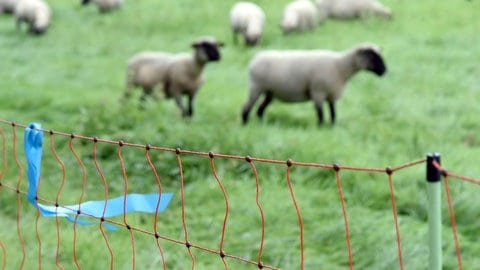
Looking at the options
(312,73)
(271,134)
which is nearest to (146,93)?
(312,73)

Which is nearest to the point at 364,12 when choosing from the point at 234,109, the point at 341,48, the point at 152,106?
the point at 341,48

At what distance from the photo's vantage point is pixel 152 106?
784 cm

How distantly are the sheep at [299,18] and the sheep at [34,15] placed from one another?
427 centimetres

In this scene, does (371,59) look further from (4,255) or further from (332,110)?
(4,255)

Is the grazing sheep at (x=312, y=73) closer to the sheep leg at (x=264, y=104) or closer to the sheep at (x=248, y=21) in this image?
the sheep leg at (x=264, y=104)

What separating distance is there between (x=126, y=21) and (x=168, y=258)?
9.86 metres

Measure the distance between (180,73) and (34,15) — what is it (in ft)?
20.6

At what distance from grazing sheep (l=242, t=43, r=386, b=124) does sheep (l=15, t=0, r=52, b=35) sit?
6603mm

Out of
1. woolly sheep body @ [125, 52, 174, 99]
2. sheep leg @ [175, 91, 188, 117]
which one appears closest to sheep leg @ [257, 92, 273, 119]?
sheep leg @ [175, 91, 188, 117]

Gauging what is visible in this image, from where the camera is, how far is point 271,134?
6828mm

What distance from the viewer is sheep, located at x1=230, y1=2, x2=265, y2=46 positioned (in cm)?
1188

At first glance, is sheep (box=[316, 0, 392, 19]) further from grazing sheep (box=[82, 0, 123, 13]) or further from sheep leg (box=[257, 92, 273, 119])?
sheep leg (box=[257, 92, 273, 119])

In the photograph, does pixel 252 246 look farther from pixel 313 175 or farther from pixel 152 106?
pixel 152 106

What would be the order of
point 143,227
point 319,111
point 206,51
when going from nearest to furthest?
point 143,227 < point 319,111 < point 206,51
